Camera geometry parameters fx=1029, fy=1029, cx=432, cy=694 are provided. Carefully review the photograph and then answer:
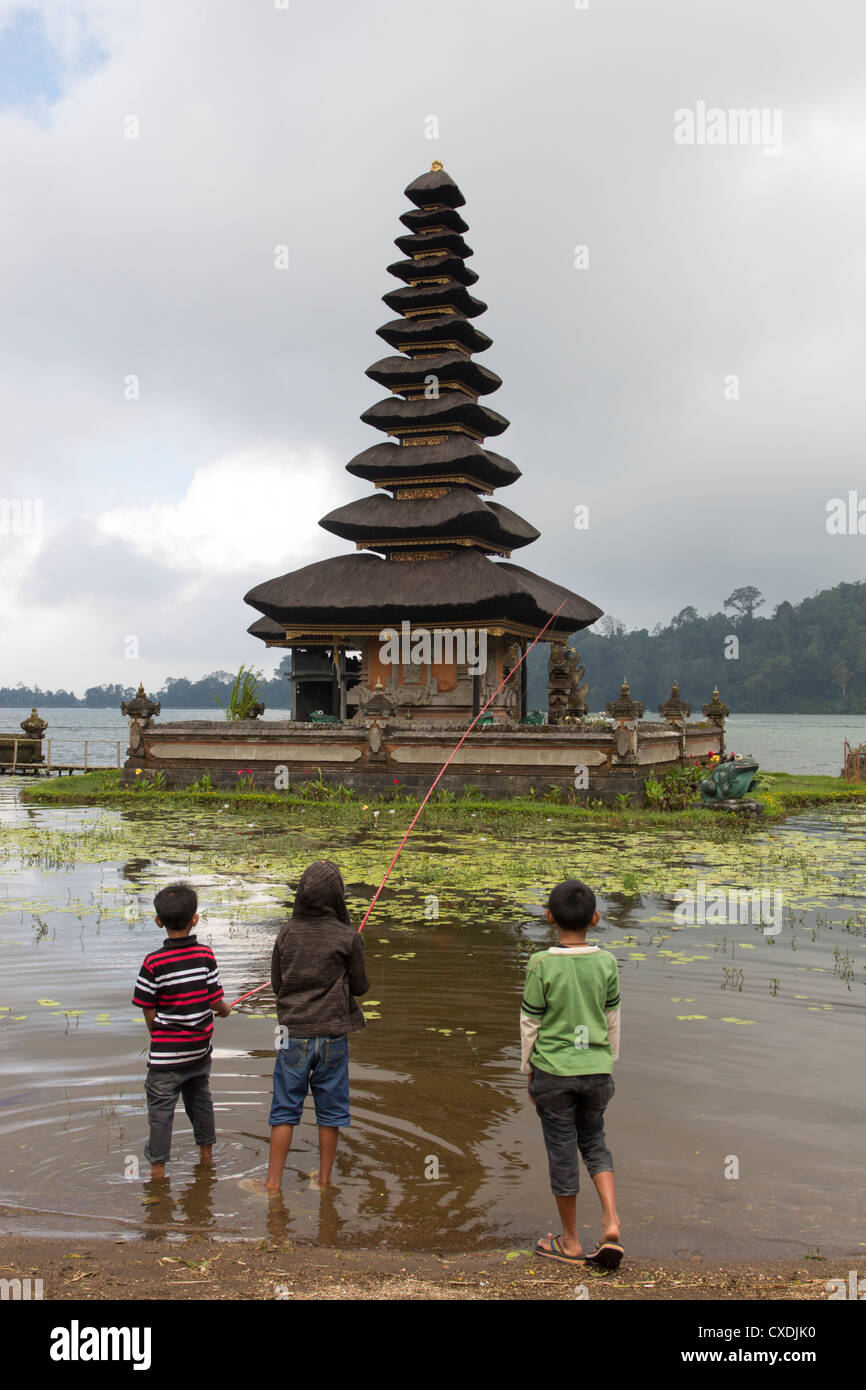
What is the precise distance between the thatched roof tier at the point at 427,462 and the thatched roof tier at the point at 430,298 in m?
4.71

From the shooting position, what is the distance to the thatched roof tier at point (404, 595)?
87.3ft

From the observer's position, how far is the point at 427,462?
29.4m

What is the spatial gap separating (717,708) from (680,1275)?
25900mm

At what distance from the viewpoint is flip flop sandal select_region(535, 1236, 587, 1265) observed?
146 inches

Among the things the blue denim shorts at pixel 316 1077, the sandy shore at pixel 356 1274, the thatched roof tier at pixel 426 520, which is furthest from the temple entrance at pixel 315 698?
the sandy shore at pixel 356 1274

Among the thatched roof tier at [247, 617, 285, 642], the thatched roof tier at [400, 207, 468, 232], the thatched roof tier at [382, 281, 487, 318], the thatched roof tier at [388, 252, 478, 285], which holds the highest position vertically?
the thatched roof tier at [400, 207, 468, 232]

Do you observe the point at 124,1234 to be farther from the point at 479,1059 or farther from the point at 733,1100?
the point at 733,1100

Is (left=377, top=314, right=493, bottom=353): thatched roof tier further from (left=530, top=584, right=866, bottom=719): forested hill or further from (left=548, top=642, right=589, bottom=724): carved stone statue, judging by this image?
(left=530, top=584, right=866, bottom=719): forested hill

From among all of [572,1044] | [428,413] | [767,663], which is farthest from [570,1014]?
[767,663]

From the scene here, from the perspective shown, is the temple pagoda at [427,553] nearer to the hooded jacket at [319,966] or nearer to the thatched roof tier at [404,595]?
the thatched roof tier at [404,595]

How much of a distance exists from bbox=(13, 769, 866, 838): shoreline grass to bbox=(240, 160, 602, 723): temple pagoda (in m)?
5.60

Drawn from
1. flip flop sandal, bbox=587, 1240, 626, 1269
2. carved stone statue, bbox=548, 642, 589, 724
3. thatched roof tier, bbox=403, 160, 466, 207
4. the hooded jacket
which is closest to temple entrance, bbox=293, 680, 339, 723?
carved stone statue, bbox=548, 642, 589, 724

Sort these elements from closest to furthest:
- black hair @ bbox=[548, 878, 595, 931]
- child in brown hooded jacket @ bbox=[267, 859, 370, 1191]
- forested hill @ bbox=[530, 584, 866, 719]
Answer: black hair @ bbox=[548, 878, 595, 931] < child in brown hooded jacket @ bbox=[267, 859, 370, 1191] < forested hill @ bbox=[530, 584, 866, 719]
